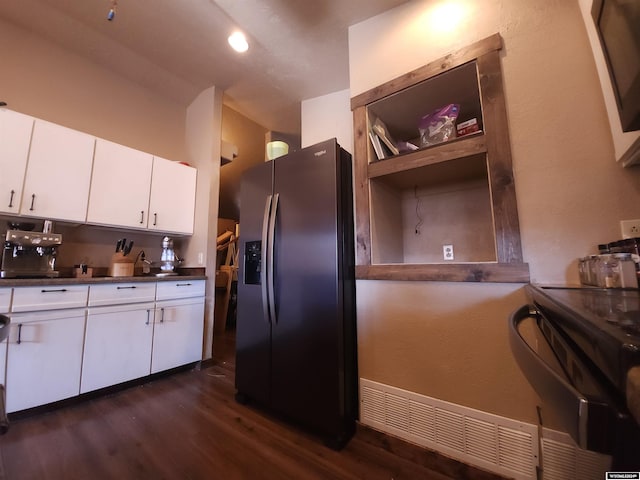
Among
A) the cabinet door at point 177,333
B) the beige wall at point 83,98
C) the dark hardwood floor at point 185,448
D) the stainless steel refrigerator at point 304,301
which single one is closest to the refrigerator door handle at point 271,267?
the stainless steel refrigerator at point 304,301

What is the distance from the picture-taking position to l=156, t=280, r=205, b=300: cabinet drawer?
230cm

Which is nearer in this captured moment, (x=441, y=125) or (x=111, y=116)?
(x=441, y=125)

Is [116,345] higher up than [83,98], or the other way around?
[83,98]

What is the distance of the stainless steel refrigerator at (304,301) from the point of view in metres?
1.46

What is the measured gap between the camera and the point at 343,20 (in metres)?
1.90

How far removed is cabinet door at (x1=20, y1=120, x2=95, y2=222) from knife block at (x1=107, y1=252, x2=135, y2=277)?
42cm

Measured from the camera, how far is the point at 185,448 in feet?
4.52

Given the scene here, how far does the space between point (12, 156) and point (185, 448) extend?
7.64ft

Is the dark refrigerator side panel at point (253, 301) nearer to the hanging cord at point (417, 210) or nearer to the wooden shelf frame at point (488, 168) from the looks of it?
the wooden shelf frame at point (488, 168)

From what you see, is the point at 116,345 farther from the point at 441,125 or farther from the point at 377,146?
the point at 441,125

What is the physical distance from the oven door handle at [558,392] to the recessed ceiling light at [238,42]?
105 inches

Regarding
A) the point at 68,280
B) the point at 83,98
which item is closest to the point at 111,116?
the point at 83,98

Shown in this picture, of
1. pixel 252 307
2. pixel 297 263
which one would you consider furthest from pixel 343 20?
pixel 252 307

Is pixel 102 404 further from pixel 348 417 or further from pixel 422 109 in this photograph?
pixel 422 109
